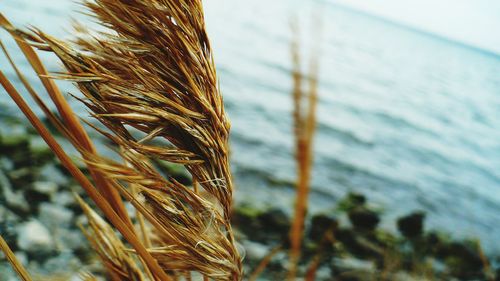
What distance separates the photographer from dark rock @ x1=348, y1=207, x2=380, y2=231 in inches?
Answer: 226

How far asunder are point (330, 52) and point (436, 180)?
2079 centimetres

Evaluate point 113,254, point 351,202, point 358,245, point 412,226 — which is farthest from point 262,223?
point 113,254

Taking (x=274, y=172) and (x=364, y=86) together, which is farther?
(x=364, y=86)

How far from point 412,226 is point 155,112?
20.4 feet

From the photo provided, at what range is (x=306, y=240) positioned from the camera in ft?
16.2

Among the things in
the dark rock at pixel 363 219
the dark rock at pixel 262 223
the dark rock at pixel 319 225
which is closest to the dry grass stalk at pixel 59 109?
the dark rock at pixel 262 223

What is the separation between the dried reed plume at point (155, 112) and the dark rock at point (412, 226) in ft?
19.6

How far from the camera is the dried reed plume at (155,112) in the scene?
0.54 meters

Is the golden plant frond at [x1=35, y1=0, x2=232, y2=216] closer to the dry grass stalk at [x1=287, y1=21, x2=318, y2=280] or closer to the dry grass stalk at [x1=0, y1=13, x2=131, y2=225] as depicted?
the dry grass stalk at [x1=0, y1=13, x2=131, y2=225]

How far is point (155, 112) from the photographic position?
0.58 m

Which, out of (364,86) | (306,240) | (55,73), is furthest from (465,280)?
(364,86)

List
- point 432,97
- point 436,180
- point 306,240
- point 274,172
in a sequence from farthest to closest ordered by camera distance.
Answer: point 432,97, point 436,180, point 274,172, point 306,240

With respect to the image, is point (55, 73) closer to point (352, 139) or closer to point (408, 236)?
point (408, 236)

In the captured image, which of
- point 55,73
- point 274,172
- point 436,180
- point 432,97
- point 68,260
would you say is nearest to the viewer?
point 55,73
